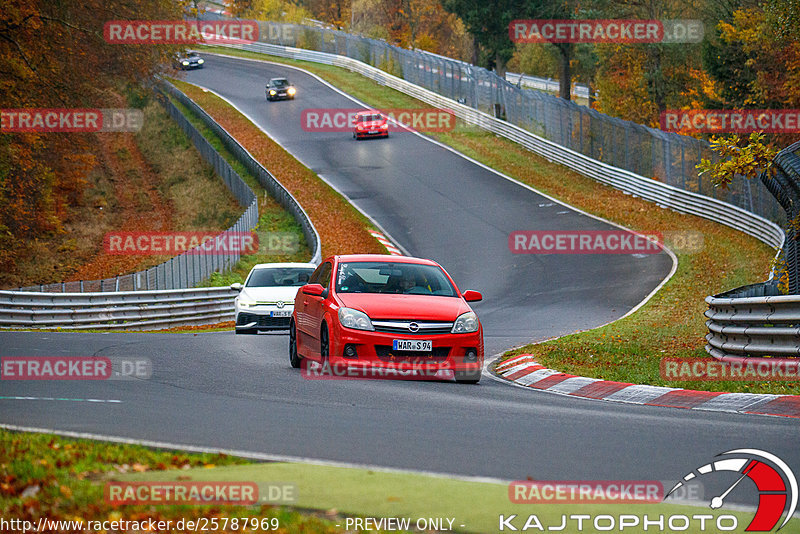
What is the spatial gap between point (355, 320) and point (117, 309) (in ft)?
52.5

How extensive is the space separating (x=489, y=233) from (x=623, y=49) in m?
36.8

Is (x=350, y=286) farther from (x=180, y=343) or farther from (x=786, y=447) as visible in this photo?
(x=786, y=447)

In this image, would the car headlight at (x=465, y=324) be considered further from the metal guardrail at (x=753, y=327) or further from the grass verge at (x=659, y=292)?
the metal guardrail at (x=753, y=327)

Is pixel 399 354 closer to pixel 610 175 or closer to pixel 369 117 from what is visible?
pixel 610 175

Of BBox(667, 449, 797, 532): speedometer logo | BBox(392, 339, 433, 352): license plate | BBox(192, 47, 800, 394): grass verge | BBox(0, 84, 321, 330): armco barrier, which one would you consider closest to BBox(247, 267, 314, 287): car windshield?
BBox(0, 84, 321, 330): armco barrier

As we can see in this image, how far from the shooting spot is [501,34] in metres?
75.2

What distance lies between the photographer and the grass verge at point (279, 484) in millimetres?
5719

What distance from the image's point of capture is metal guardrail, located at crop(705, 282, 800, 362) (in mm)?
12797

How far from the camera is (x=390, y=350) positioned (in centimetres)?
1271

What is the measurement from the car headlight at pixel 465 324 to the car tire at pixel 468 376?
0.51 meters

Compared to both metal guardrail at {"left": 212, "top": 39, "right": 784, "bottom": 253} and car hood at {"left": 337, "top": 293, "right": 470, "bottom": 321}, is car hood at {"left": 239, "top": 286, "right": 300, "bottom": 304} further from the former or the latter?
metal guardrail at {"left": 212, "top": 39, "right": 784, "bottom": 253}

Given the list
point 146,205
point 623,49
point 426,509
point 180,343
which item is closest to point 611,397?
point 426,509

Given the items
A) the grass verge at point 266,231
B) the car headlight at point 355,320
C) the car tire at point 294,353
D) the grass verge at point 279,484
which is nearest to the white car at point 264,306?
the car tire at point 294,353

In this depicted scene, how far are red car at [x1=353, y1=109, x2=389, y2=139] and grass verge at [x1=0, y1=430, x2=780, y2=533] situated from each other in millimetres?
52950
